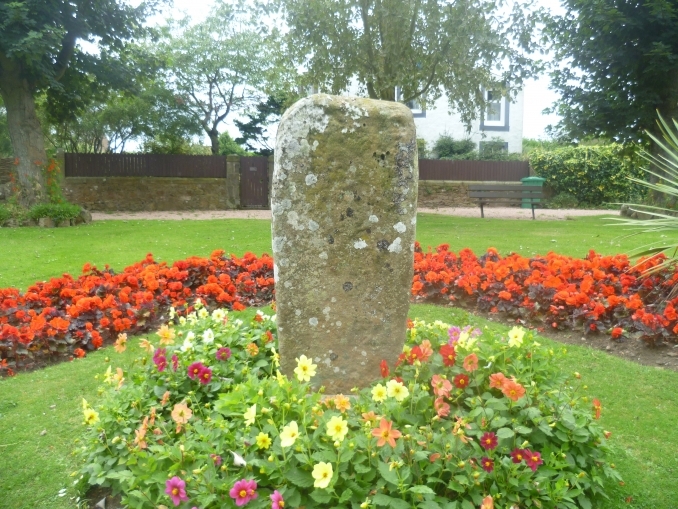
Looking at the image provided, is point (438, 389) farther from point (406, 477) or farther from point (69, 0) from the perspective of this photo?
point (69, 0)

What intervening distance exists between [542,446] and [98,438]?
2287 millimetres

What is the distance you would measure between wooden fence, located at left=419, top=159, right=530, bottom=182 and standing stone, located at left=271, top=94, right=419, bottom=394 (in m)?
22.1

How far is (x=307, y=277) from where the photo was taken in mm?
3652

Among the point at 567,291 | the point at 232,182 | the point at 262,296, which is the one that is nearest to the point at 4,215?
the point at 232,182

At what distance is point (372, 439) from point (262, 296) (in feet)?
15.1

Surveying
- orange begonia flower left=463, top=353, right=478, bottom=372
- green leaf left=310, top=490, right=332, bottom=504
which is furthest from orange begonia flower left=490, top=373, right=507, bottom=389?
green leaf left=310, top=490, right=332, bottom=504

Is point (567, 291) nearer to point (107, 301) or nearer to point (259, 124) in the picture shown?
point (107, 301)

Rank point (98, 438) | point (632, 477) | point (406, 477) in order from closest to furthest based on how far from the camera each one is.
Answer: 1. point (406, 477)
2. point (98, 438)
3. point (632, 477)

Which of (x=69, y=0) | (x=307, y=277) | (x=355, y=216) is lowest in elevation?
(x=307, y=277)

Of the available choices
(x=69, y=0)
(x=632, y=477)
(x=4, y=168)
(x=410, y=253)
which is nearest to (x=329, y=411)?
(x=410, y=253)

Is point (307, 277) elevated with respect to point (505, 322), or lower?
elevated

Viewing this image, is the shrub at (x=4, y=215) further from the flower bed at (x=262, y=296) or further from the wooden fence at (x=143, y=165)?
the flower bed at (x=262, y=296)

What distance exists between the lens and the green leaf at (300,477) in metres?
2.62

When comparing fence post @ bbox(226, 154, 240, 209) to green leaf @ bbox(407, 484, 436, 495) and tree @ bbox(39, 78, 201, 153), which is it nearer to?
tree @ bbox(39, 78, 201, 153)
